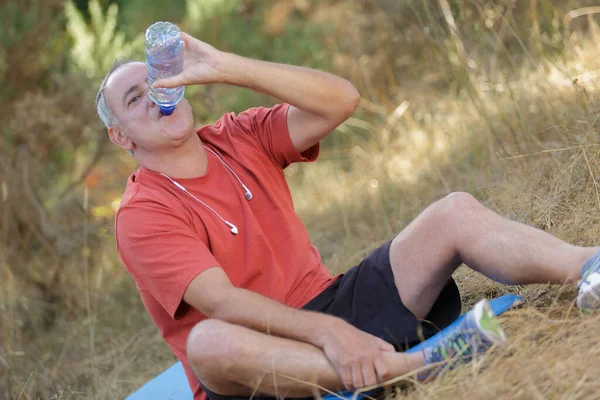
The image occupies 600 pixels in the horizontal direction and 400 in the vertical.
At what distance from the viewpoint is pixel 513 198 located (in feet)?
11.4

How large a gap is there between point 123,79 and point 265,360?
1236mm

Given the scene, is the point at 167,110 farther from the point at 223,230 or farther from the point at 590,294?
the point at 590,294

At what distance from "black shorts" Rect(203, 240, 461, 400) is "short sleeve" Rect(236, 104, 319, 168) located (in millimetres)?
507

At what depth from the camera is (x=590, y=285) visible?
2100mm

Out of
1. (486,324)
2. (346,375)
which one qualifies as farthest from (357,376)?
(486,324)

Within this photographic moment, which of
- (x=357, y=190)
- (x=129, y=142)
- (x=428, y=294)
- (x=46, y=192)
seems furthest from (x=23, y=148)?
(x=428, y=294)

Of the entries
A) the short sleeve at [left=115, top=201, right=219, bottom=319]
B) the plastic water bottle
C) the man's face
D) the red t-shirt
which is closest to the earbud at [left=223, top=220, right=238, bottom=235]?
the red t-shirt

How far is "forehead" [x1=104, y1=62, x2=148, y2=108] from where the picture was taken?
9.33ft

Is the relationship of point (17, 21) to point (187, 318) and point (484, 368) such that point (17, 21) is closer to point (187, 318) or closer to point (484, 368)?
point (187, 318)

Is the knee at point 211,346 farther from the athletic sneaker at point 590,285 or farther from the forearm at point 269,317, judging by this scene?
the athletic sneaker at point 590,285

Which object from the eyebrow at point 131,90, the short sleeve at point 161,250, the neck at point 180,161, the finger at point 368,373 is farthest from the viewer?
the eyebrow at point 131,90

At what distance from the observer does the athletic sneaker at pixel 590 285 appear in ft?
6.86

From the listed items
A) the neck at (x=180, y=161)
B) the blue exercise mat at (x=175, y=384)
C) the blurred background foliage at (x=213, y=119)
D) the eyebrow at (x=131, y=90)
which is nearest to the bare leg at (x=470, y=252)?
the blue exercise mat at (x=175, y=384)

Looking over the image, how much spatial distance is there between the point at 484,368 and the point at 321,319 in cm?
47
